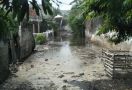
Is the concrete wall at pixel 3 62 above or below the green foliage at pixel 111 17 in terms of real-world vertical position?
below

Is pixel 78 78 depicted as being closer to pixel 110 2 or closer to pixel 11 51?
pixel 11 51

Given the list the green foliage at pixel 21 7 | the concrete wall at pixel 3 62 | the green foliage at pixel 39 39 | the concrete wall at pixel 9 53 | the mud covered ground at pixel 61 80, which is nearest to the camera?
the green foliage at pixel 21 7

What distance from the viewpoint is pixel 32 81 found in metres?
11.4

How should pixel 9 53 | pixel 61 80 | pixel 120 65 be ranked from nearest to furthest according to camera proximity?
pixel 120 65, pixel 61 80, pixel 9 53

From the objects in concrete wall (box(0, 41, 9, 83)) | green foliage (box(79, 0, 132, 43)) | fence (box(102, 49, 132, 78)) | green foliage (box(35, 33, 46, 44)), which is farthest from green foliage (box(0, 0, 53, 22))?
green foliage (box(35, 33, 46, 44))

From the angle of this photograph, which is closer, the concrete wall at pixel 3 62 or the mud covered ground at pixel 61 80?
the mud covered ground at pixel 61 80

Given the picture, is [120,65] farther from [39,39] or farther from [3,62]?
[39,39]

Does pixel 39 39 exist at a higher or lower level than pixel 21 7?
lower

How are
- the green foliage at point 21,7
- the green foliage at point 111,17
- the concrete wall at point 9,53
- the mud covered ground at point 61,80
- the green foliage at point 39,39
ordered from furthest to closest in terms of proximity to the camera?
the green foliage at point 39,39, the concrete wall at point 9,53, the mud covered ground at point 61,80, the green foliage at point 111,17, the green foliage at point 21,7

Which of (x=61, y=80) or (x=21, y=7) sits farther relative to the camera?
(x=61, y=80)

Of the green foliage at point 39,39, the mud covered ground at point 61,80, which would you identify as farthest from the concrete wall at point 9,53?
the green foliage at point 39,39

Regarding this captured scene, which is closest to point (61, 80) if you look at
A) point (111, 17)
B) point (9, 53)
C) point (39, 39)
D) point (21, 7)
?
point (9, 53)

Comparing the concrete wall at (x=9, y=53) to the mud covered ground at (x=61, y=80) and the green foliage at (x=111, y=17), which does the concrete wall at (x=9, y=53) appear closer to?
the mud covered ground at (x=61, y=80)

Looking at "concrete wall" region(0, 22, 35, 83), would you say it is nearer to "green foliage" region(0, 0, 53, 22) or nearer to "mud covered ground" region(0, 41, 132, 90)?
"mud covered ground" region(0, 41, 132, 90)
